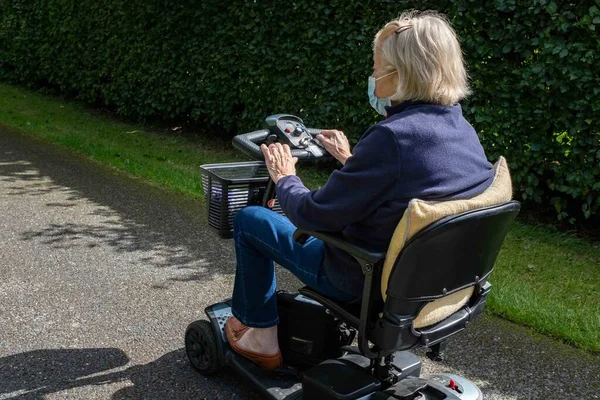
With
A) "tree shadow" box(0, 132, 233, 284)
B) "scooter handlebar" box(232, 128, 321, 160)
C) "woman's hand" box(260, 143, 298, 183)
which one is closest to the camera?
"woman's hand" box(260, 143, 298, 183)

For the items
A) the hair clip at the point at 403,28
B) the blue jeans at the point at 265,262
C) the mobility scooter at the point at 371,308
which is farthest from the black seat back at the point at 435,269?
the hair clip at the point at 403,28

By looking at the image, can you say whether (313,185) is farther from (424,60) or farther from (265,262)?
(424,60)

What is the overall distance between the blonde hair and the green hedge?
2.80 metres

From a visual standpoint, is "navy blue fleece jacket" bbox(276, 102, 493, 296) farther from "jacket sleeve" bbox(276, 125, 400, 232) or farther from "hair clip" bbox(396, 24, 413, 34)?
"hair clip" bbox(396, 24, 413, 34)

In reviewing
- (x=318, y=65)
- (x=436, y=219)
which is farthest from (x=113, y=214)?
(x=436, y=219)

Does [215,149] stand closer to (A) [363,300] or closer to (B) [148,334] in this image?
(B) [148,334]

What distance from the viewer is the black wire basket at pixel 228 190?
316 centimetres

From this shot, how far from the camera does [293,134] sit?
10.4ft

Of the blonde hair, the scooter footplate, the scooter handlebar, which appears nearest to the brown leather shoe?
the scooter footplate

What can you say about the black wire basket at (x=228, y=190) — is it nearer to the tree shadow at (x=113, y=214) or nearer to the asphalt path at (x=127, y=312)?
the asphalt path at (x=127, y=312)

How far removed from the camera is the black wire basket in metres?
3.16

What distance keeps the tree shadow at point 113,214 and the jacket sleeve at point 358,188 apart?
88.6 inches

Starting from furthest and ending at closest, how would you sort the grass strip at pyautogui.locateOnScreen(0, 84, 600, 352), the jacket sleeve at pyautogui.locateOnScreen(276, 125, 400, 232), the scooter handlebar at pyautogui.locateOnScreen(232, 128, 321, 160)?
the grass strip at pyautogui.locateOnScreen(0, 84, 600, 352)
the scooter handlebar at pyautogui.locateOnScreen(232, 128, 321, 160)
the jacket sleeve at pyautogui.locateOnScreen(276, 125, 400, 232)

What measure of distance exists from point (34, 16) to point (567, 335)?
9941 mm
